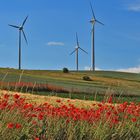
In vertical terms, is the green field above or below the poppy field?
above

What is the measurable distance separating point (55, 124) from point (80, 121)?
814 mm

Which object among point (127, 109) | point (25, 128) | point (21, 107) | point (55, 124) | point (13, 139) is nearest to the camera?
point (13, 139)

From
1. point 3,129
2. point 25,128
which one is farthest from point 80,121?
point 3,129

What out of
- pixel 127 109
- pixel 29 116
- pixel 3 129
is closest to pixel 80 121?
pixel 29 116

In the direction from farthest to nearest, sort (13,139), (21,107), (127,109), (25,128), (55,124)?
(127,109) → (21,107) → (55,124) → (25,128) → (13,139)

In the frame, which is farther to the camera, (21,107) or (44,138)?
(21,107)

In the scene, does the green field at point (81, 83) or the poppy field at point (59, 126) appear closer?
the poppy field at point (59, 126)

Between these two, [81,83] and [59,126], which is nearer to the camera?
[59,126]

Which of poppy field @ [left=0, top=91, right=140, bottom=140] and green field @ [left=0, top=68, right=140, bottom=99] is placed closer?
poppy field @ [left=0, top=91, right=140, bottom=140]

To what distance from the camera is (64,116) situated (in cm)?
1188

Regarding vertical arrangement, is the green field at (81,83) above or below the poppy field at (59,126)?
above

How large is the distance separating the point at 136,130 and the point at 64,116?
72.1 inches

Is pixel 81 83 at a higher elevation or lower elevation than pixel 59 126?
higher

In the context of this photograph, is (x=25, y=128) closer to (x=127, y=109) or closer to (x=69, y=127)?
(x=69, y=127)
